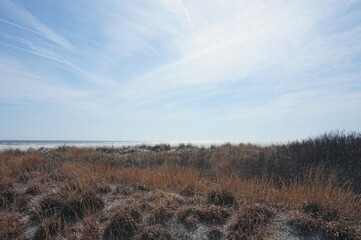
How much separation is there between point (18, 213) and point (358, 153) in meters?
10.6

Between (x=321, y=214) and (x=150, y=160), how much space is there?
36.1 feet

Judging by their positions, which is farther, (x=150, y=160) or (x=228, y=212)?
(x=150, y=160)

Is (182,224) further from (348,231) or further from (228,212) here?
(348,231)

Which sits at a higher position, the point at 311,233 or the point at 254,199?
the point at 254,199

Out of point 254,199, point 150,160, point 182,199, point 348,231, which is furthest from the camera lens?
point 150,160

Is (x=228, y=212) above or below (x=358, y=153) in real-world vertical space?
below

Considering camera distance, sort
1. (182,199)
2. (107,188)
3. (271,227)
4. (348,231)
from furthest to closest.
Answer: (107,188)
(182,199)
(271,227)
(348,231)

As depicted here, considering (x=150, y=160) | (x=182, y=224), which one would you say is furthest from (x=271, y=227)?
(x=150, y=160)

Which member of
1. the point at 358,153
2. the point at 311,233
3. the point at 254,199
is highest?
the point at 358,153

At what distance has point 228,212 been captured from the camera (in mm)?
5133

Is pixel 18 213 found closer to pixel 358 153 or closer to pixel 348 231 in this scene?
pixel 348 231

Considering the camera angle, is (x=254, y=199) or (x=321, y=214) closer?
(x=321, y=214)

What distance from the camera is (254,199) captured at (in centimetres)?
547

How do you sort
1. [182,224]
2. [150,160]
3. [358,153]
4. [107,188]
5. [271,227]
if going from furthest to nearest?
[150,160], [358,153], [107,188], [182,224], [271,227]
